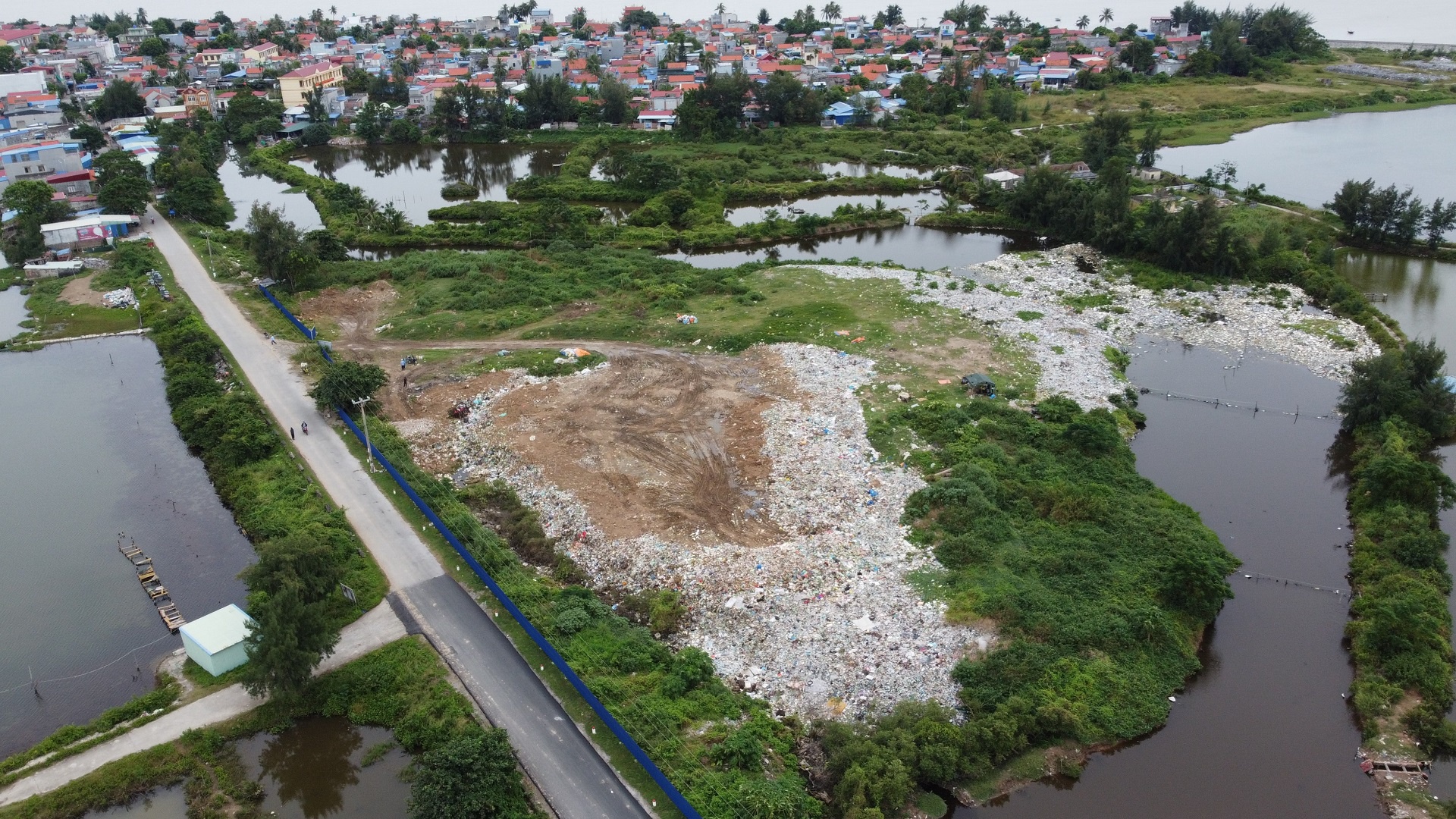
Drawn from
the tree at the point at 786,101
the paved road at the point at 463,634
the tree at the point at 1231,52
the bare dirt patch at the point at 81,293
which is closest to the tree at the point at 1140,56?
the tree at the point at 1231,52

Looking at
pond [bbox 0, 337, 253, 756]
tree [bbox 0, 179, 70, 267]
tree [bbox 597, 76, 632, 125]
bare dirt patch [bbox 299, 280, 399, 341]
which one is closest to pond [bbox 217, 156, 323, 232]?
tree [bbox 0, 179, 70, 267]

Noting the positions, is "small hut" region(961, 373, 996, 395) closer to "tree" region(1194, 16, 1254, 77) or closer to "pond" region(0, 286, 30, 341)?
"pond" region(0, 286, 30, 341)

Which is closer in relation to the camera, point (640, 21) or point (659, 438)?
point (659, 438)

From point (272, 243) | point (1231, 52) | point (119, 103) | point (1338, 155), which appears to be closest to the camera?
point (272, 243)

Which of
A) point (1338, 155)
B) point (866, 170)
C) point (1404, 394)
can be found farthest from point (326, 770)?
point (1338, 155)

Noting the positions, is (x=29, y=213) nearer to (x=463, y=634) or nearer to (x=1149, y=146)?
(x=463, y=634)

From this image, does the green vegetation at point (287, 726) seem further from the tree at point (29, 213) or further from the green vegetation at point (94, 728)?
the tree at point (29, 213)
